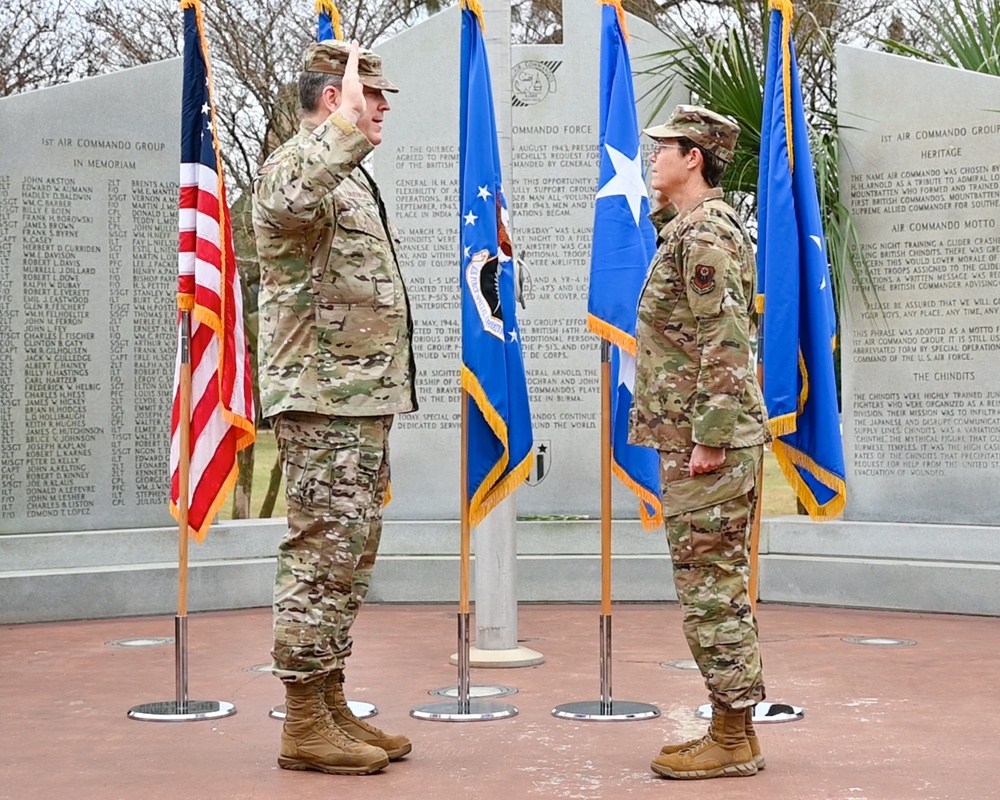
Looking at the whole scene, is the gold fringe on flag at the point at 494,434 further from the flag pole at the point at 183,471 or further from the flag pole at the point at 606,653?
the flag pole at the point at 183,471

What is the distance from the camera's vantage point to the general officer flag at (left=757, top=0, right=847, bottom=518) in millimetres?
4766

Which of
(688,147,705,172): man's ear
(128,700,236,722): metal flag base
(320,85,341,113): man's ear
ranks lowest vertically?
(128,700,236,722): metal flag base

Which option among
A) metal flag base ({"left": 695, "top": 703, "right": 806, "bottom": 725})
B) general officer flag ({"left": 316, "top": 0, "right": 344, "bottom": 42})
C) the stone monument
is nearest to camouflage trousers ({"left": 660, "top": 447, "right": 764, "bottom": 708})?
metal flag base ({"left": 695, "top": 703, "right": 806, "bottom": 725})

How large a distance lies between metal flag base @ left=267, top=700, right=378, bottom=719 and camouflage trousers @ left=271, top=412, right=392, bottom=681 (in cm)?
86

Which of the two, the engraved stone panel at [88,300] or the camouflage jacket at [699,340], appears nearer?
the camouflage jacket at [699,340]

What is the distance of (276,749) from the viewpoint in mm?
4176

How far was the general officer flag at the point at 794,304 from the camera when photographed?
4766 mm

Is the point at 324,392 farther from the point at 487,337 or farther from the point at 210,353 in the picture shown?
the point at 210,353

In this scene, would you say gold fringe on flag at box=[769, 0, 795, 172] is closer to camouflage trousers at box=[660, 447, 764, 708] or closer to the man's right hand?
camouflage trousers at box=[660, 447, 764, 708]

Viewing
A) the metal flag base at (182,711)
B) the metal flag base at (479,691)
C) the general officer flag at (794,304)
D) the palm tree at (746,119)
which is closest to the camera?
the metal flag base at (182,711)

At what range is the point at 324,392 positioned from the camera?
382cm

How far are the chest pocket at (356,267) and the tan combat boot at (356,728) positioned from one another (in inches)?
43.6

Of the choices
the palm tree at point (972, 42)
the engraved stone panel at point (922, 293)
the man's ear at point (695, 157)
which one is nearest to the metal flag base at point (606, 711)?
the man's ear at point (695, 157)

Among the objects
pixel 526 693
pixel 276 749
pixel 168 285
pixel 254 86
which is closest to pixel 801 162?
pixel 526 693
